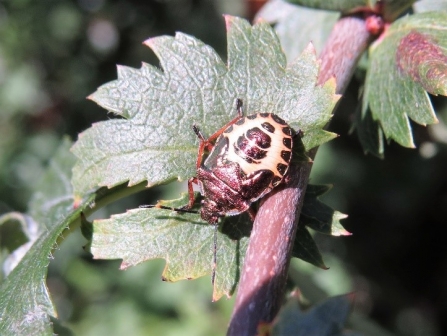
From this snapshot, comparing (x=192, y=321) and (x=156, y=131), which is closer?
(x=156, y=131)

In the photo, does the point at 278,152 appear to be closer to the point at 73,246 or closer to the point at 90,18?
the point at 73,246

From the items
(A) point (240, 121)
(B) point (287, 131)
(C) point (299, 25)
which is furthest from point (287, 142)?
(C) point (299, 25)

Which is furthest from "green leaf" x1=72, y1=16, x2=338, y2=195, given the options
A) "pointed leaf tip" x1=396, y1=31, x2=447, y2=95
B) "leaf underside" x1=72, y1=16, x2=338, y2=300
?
"pointed leaf tip" x1=396, y1=31, x2=447, y2=95

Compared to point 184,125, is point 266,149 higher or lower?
lower

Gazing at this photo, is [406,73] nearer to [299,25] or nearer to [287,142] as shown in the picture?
[287,142]

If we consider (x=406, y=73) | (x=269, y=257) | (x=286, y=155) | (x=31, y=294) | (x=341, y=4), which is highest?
(x=341, y=4)

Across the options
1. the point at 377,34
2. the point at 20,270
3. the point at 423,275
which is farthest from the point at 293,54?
the point at 423,275

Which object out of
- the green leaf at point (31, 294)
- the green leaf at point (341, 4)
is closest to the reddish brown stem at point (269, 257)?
the green leaf at point (341, 4)

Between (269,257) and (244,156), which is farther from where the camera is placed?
(244,156)
